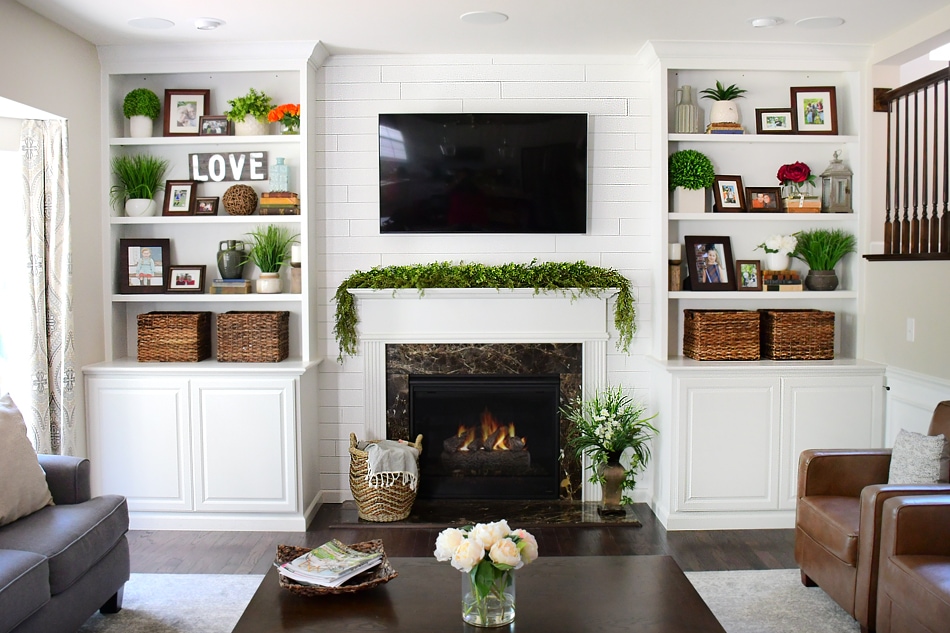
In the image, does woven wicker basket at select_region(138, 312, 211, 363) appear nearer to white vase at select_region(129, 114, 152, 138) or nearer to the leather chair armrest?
white vase at select_region(129, 114, 152, 138)

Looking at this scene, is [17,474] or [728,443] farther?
[728,443]

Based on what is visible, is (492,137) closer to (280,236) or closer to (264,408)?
(280,236)

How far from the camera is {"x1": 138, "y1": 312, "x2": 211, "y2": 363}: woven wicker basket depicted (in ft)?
14.4

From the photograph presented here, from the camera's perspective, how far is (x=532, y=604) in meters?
2.46

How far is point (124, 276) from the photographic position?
14.8 ft

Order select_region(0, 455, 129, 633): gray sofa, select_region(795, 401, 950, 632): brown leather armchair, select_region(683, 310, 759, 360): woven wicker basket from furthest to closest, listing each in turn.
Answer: select_region(683, 310, 759, 360): woven wicker basket < select_region(795, 401, 950, 632): brown leather armchair < select_region(0, 455, 129, 633): gray sofa

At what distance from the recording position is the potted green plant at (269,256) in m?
4.45

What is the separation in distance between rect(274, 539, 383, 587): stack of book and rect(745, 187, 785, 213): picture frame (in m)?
3.10

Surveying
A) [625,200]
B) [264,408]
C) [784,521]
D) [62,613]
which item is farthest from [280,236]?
[784,521]

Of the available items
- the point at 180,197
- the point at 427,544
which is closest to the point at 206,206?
the point at 180,197

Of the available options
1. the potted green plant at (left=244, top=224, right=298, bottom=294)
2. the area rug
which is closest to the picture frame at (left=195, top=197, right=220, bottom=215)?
the potted green plant at (left=244, top=224, right=298, bottom=294)

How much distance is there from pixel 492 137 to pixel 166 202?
1.93m

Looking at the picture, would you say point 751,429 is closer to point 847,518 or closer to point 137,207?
point 847,518

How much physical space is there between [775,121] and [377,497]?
3138 millimetres
